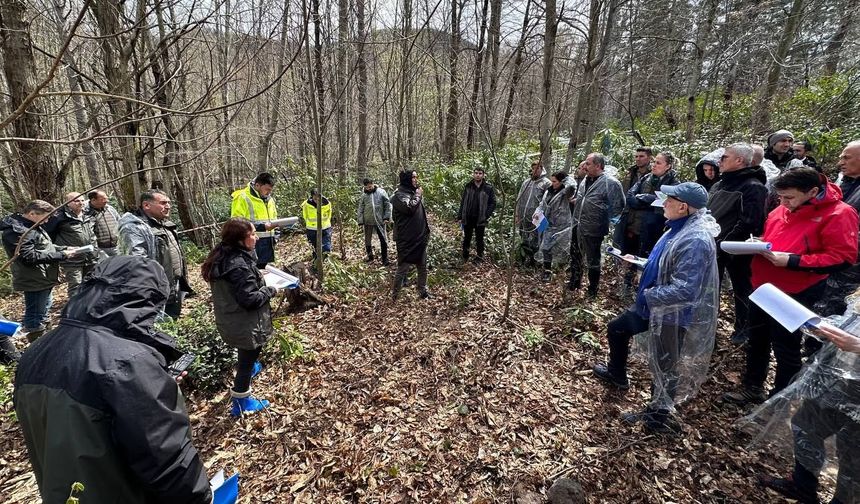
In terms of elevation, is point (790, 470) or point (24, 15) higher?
point (24, 15)

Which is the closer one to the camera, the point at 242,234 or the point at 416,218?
the point at 242,234

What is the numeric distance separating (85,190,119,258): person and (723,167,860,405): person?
8078 millimetres

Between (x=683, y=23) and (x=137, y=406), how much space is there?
18161 mm

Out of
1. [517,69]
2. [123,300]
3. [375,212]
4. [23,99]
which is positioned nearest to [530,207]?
[517,69]

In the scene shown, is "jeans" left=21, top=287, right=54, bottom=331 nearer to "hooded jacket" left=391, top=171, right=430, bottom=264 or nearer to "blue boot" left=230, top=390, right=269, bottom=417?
"blue boot" left=230, top=390, right=269, bottom=417

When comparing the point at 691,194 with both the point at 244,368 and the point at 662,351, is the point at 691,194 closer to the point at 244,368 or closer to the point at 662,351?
the point at 662,351

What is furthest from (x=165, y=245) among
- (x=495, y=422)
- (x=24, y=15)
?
(x=495, y=422)

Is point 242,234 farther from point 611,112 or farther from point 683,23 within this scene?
point 611,112

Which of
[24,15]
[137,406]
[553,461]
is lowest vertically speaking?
[553,461]

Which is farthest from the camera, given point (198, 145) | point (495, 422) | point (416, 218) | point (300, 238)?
point (300, 238)

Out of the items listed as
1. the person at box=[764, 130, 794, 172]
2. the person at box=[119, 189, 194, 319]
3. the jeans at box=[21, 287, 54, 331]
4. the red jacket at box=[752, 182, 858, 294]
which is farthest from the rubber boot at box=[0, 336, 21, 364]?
the person at box=[764, 130, 794, 172]

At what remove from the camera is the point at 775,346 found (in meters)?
3.12

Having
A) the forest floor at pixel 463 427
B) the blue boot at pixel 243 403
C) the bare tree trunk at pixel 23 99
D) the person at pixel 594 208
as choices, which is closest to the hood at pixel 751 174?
the person at pixel 594 208

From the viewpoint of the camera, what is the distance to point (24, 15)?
3857mm
